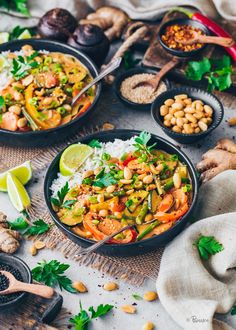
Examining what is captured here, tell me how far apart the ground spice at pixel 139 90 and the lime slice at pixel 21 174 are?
929mm

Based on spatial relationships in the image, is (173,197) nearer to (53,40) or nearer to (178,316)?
(178,316)

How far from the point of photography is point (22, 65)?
4375 millimetres

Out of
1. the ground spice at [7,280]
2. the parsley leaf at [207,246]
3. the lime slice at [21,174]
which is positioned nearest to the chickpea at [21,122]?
the lime slice at [21,174]

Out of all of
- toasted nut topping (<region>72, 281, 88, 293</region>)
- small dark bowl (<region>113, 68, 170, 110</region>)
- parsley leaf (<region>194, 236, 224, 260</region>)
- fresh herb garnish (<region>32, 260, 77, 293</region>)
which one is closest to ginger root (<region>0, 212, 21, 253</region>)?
fresh herb garnish (<region>32, 260, 77, 293</region>)

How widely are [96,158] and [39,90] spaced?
28.9 inches

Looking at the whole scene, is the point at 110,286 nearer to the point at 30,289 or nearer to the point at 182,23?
the point at 30,289

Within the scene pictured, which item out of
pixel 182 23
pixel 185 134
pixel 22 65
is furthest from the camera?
pixel 182 23

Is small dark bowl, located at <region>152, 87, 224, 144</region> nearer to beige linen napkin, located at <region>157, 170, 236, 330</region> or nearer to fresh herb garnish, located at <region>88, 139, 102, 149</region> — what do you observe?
fresh herb garnish, located at <region>88, 139, 102, 149</region>

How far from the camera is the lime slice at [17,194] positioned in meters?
3.84

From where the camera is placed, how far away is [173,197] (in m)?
3.61

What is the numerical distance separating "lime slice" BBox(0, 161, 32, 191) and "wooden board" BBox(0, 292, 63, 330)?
0.86 meters

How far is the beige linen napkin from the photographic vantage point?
3.24 m

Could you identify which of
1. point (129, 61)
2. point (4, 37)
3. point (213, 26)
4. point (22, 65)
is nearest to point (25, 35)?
point (4, 37)

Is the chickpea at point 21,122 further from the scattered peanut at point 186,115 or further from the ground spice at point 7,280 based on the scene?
the ground spice at point 7,280
